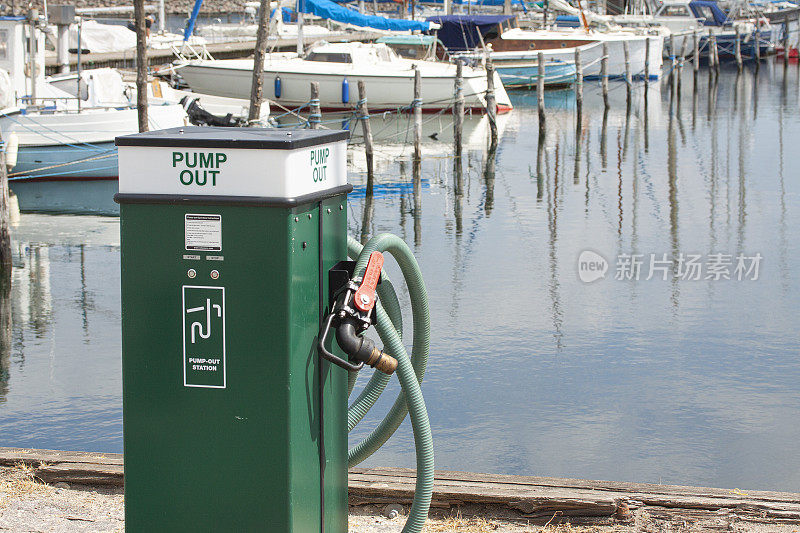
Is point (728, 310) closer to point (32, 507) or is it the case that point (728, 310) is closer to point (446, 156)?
point (32, 507)

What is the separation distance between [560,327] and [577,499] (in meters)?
5.97

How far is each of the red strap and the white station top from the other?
0.34 m

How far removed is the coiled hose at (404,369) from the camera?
380 cm

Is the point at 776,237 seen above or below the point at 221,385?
below

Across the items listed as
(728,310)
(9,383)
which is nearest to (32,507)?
(9,383)

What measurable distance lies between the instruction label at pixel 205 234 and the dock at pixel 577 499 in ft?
5.74

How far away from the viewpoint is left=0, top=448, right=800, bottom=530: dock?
4.46m

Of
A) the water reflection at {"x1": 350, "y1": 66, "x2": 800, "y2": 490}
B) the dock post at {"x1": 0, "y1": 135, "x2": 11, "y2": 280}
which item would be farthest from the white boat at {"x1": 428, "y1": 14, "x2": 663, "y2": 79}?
the dock post at {"x1": 0, "y1": 135, "x2": 11, "y2": 280}

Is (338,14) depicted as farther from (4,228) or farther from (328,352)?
(328,352)

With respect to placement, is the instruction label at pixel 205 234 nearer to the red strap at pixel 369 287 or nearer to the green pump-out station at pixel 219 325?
the green pump-out station at pixel 219 325

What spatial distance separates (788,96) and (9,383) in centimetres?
3283

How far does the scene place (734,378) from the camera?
29.2 ft

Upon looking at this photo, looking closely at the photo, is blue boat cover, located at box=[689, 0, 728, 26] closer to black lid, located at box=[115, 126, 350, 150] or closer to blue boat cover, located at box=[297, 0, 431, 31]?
blue boat cover, located at box=[297, 0, 431, 31]

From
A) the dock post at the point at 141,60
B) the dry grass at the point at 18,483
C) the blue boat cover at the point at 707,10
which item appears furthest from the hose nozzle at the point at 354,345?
the blue boat cover at the point at 707,10
